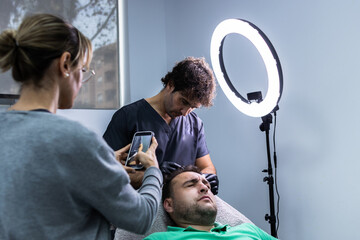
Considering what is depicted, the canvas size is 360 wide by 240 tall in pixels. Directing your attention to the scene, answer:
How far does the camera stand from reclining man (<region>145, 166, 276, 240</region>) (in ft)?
4.18

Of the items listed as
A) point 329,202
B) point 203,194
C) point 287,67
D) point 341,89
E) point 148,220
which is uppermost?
point 287,67

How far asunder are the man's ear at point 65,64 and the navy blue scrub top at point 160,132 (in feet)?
2.64

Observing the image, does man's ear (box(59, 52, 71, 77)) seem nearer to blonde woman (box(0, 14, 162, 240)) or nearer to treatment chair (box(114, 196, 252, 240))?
blonde woman (box(0, 14, 162, 240))

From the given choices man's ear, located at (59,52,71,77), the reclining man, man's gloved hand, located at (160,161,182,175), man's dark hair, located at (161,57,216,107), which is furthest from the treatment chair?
man's ear, located at (59,52,71,77)

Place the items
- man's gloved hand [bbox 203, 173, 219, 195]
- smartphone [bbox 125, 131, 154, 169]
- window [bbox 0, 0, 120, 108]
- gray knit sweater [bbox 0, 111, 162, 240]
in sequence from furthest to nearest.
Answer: window [bbox 0, 0, 120, 108] → man's gloved hand [bbox 203, 173, 219, 195] → smartphone [bbox 125, 131, 154, 169] → gray knit sweater [bbox 0, 111, 162, 240]

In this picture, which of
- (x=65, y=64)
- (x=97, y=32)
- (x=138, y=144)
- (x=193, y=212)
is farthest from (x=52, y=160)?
(x=97, y=32)

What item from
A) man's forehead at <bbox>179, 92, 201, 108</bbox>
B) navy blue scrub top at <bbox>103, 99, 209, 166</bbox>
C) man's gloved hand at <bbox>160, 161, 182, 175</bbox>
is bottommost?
man's gloved hand at <bbox>160, 161, 182, 175</bbox>

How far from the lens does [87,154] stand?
664mm

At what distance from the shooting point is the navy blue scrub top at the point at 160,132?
155 cm

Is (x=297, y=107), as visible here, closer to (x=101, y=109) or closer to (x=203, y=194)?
(x=203, y=194)

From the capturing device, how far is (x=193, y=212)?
1.35m

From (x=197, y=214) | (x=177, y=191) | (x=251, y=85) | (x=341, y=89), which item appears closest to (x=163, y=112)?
(x=177, y=191)

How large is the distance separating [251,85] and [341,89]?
1.77 feet

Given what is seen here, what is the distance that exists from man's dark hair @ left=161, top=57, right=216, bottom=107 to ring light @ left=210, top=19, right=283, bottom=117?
0.48 ft
